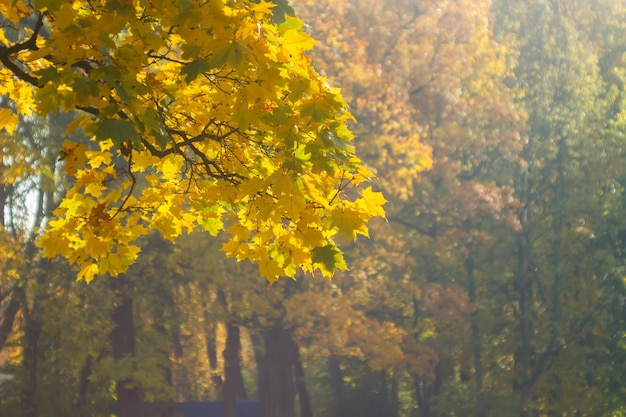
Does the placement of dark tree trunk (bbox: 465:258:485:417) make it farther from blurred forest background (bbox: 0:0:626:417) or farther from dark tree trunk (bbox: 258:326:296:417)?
dark tree trunk (bbox: 258:326:296:417)

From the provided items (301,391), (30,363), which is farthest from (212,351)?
(30,363)

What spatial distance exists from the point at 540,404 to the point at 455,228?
6.05m

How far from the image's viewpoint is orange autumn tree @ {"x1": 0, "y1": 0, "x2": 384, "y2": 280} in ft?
18.1

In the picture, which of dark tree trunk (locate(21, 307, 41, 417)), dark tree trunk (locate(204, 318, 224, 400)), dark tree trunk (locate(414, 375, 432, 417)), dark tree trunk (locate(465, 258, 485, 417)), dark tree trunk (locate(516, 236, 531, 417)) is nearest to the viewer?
dark tree trunk (locate(21, 307, 41, 417))

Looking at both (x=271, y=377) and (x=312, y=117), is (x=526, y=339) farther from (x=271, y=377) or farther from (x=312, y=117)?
(x=312, y=117)

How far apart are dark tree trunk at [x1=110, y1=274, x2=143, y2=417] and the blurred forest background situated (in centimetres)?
8

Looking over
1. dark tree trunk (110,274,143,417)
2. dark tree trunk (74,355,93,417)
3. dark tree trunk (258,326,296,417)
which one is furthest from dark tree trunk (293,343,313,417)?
dark tree trunk (74,355,93,417)

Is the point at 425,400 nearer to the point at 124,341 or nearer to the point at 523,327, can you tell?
the point at 523,327

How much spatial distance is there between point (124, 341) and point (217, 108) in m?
19.6

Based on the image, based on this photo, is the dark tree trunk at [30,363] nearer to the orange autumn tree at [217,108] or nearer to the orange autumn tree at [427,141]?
the orange autumn tree at [427,141]

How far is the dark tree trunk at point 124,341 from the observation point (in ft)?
82.4

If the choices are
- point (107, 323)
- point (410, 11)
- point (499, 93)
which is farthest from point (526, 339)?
point (107, 323)

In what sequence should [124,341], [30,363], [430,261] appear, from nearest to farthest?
1. [30,363]
2. [124,341]
3. [430,261]

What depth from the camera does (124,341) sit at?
25.8m
